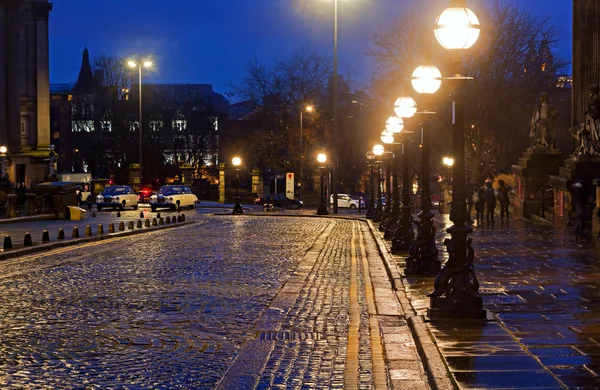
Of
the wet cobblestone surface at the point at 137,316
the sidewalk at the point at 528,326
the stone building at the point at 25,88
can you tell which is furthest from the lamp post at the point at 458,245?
the stone building at the point at 25,88

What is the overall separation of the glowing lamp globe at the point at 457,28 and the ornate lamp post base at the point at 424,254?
20.5ft

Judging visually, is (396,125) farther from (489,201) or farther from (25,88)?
(25,88)

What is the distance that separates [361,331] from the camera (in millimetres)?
11617

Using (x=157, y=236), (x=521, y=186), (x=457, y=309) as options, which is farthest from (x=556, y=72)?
(x=457, y=309)

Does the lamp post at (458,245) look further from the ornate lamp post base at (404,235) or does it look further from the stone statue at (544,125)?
the stone statue at (544,125)

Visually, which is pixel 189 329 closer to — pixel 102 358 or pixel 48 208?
pixel 102 358

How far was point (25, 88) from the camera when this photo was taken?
83375 mm

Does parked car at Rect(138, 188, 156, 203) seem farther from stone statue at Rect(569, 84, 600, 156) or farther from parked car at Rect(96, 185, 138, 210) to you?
stone statue at Rect(569, 84, 600, 156)

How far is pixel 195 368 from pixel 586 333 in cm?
394

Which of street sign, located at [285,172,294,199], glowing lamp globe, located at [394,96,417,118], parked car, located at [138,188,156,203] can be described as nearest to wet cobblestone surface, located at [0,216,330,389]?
glowing lamp globe, located at [394,96,417,118]

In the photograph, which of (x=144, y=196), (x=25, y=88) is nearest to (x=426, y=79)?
(x=144, y=196)

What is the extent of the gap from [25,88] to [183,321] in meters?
74.8

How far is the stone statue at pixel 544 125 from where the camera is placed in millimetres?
39781

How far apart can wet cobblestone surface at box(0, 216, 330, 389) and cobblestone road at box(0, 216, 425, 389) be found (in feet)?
0.06
